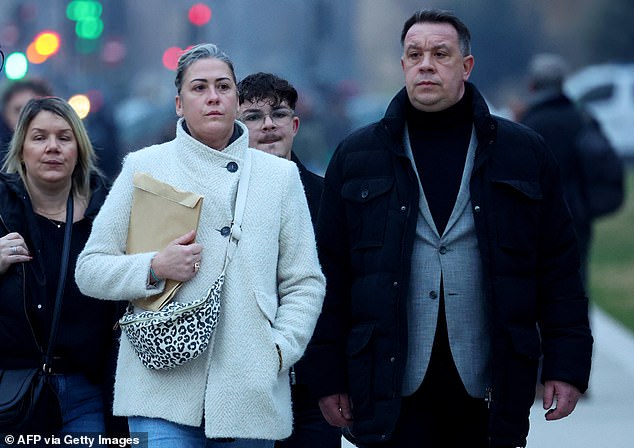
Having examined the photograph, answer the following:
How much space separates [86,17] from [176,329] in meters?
23.1

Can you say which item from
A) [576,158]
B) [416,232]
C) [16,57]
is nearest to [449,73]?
[416,232]

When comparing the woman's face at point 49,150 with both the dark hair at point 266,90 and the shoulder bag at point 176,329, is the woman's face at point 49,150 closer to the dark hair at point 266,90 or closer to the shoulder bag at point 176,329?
the dark hair at point 266,90

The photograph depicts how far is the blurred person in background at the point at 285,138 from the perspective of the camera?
5.98 meters

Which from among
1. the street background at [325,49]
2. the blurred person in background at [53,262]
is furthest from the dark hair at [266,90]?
the street background at [325,49]

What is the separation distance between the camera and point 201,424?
5.05m

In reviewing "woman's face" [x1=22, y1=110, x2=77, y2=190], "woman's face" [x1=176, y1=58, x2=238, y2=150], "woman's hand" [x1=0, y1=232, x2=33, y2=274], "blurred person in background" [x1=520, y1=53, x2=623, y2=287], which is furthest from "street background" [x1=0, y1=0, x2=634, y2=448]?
"woman's face" [x1=176, y1=58, x2=238, y2=150]

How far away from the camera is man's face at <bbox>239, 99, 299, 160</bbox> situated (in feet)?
20.3

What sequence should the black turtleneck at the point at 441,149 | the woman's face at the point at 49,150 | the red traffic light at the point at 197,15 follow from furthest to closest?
the red traffic light at the point at 197,15
the woman's face at the point at 49,150
the black turtleneck at the point at 441,149

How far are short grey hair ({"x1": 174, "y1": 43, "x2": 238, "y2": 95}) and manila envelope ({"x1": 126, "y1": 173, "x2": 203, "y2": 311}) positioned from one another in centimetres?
41

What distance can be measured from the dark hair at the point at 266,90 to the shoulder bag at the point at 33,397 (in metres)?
1.11

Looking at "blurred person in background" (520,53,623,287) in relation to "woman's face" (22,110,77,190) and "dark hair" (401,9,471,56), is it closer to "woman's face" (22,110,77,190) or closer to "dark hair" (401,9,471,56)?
"dark hair" (401,9,471,56)

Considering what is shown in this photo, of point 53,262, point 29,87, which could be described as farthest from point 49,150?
point 29,87

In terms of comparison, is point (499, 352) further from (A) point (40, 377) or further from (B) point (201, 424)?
(A) point (40, 377)

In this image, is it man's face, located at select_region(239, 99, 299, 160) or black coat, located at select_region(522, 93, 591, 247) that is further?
black coat, located at select_region(522, 93, 591, 247)
